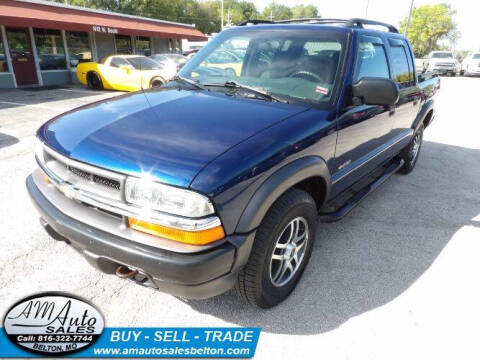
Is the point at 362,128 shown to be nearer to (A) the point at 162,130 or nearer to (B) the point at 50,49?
(A) the point at 162,130

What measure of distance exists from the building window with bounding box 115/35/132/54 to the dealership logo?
60.1 feet

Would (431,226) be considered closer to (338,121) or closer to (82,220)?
(338,121)

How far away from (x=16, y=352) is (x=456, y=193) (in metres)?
5.08

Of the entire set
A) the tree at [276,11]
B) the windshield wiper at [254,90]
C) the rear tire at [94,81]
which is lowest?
the rear tire at [94,81]

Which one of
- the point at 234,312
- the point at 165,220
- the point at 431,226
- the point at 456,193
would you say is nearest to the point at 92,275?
the point at 234,312

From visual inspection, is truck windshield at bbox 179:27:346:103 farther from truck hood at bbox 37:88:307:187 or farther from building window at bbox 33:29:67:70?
building window at bbox 33:29:67:70

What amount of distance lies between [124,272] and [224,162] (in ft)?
2.79

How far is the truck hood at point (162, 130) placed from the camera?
1.78 metres

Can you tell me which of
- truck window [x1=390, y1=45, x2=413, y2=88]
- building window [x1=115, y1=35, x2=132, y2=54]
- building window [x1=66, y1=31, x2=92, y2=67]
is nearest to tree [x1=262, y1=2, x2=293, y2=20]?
building window [x1=115, y1=35, x2=132, y2=54]

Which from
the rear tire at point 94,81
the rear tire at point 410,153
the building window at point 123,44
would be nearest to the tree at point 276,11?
the building window at point 123,44

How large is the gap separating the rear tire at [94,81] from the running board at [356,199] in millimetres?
11927

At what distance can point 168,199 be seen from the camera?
67.7 inches

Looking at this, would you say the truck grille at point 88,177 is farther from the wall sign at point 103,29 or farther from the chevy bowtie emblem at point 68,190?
the wall sign at point 103,29

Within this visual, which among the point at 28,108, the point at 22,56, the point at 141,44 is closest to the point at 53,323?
the point at 28,108
